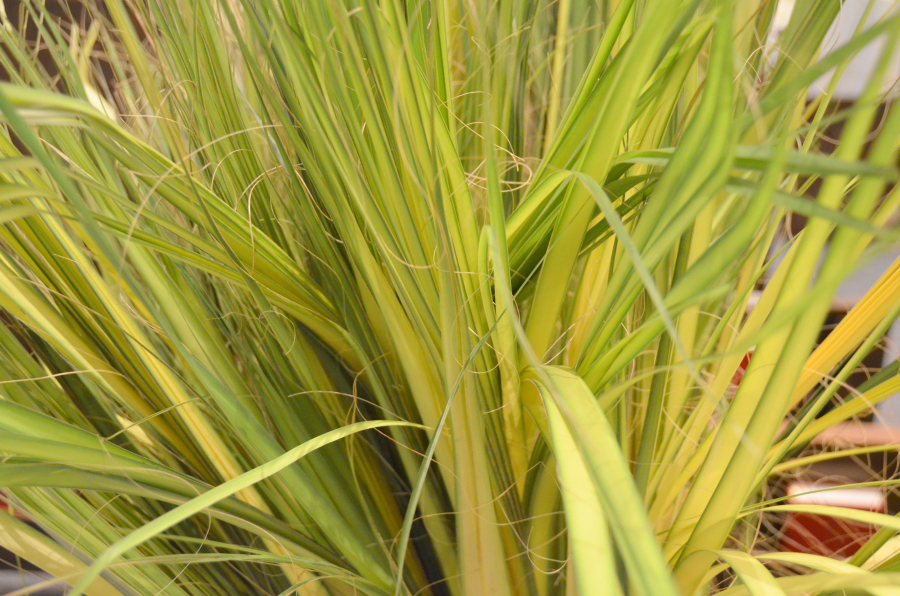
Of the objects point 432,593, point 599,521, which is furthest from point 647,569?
point 432,593

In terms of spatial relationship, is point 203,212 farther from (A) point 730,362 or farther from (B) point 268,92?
(A) point 730,362

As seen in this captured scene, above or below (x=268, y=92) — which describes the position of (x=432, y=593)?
below

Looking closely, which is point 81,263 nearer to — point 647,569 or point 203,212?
point 203,212

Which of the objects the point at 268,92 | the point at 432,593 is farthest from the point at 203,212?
the point at 432,593

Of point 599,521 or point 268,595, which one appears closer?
point 599,521

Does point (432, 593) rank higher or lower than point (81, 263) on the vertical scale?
lower
